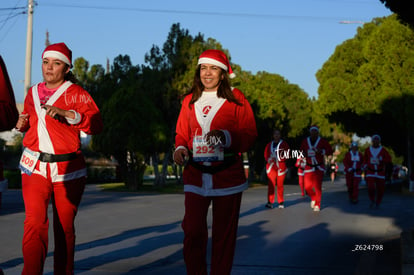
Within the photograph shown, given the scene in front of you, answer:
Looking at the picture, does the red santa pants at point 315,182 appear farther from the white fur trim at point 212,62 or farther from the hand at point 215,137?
the hand at point 215,137

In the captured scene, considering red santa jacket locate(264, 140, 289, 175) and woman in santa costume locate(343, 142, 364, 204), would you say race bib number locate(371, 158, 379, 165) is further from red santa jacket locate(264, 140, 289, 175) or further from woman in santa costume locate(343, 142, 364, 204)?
red santa jacket locate(264, 140, 289, 175)

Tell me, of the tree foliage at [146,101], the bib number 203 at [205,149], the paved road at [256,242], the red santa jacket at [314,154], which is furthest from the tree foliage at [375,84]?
the bib number 203 at [205,149]

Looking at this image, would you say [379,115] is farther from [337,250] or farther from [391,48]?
[337,250]

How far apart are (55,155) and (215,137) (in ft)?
4.32

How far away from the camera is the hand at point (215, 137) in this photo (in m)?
4.98

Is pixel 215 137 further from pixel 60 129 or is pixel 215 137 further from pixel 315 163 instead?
pixel 315 163

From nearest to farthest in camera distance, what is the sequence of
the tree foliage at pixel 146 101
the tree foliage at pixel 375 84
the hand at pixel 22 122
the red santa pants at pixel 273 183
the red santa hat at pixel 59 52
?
the hand at pixel 22 122 → the red santa hat at pixel 59 52 → the red santa pants at pixel 273 183 → the tree foliage at pixel 146 101 → the tree foliage at pixel 375 84

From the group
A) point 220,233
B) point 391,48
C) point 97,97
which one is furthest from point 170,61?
point 220,233

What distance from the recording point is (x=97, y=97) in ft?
106

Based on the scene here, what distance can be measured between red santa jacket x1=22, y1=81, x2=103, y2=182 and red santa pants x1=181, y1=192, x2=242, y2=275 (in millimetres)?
1039

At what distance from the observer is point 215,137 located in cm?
499

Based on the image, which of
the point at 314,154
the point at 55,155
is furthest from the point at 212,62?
the point at 314,154

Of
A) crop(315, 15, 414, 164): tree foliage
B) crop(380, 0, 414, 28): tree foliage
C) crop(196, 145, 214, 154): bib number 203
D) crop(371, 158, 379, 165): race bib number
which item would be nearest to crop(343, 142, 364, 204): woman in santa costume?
crop(371, 158, 379, 165): race bib number

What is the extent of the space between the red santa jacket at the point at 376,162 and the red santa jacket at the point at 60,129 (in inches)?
496
